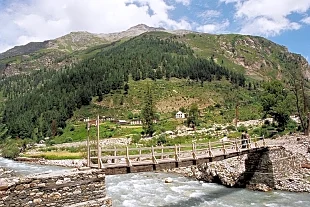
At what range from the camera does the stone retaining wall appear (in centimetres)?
1405

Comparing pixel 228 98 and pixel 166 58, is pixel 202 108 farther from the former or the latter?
A: pixel 166 58

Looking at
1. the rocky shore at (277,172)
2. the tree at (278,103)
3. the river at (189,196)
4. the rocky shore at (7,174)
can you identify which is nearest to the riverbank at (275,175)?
the rocky shore at (277,172)

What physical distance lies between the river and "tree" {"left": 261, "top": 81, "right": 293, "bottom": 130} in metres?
35.3

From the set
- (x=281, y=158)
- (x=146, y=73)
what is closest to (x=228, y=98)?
(x=146, y=73)

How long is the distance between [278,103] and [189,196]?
43.4m

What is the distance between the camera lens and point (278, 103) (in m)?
64.8

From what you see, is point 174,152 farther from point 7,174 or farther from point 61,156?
point 61,156

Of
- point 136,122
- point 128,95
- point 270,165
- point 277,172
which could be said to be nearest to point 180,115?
point 136,122

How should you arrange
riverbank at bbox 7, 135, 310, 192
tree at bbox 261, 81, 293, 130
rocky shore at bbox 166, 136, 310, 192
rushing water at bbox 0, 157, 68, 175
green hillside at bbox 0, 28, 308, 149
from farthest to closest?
green hillside at bbox 0, 28, 308, 149
tree at bbox 261, 81, 293, 130
rushing water at bbox 0, 157, 68, 175
rocky shore at bbox 166, 136, 310, 192
riverbank at bbox 7, 135, 310, 192

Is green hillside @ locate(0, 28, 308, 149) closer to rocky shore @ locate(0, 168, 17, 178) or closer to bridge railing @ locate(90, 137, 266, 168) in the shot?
rocky shore @ locate(0, 168, 17, 178)

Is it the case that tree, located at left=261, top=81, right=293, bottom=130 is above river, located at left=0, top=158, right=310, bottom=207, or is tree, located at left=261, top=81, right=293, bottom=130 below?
above

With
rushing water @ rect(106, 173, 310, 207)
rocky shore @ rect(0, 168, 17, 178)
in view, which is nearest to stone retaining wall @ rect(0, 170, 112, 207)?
rushing water @ rect(106, 173, 310, 207)

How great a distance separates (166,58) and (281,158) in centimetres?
17009

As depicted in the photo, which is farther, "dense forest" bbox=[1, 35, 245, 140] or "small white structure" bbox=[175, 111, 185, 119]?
"dense forest" bbox=[1, 35, 245, 140]
